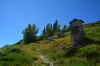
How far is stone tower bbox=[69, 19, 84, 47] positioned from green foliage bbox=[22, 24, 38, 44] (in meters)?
37.6

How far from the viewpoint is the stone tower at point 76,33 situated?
9.64 metres

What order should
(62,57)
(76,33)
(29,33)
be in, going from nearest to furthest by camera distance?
(62,57)
(76,33)
(29,33)

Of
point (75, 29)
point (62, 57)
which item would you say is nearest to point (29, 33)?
point (75, 29)

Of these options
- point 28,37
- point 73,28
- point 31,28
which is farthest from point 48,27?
point 73,28

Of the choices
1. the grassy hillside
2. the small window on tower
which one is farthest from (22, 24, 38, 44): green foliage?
the small window on tower

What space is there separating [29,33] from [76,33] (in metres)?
38.7

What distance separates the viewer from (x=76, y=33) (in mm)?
9836

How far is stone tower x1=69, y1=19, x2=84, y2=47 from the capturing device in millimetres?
9643

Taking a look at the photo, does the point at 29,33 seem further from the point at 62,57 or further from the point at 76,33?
the point at 62,57

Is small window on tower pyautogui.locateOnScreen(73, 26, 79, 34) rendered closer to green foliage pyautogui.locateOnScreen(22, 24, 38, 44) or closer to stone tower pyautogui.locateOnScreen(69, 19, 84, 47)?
stone tower pyautogui.locateOnScreen(69, 19, 84, 47)

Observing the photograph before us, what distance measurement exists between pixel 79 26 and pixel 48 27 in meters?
54.5

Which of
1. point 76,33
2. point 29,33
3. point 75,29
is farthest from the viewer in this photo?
point 29,33

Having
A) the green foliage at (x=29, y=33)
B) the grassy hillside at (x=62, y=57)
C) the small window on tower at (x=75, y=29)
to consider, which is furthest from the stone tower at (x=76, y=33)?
the green foliage at (x=29, y=33)

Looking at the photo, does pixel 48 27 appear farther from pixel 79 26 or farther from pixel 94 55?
pixel 94 55
